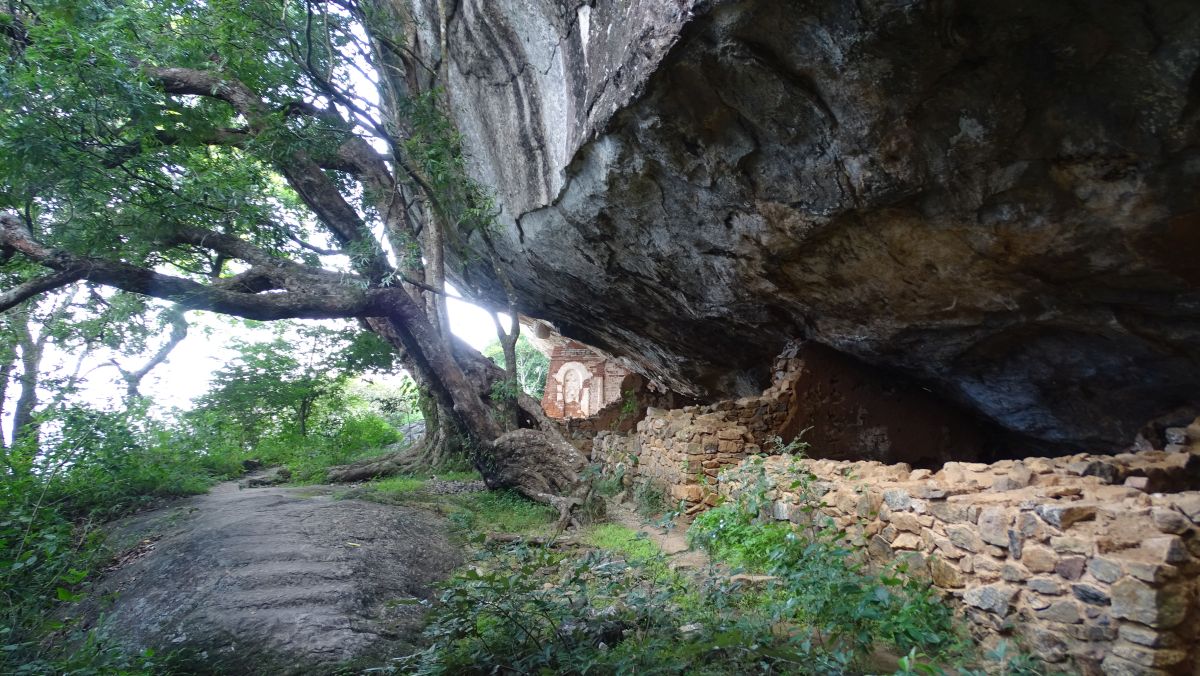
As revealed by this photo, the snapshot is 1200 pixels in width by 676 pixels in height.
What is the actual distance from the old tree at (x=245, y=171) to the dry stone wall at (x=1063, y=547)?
12.3ft

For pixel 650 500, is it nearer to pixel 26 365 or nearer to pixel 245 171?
pixel 245 171

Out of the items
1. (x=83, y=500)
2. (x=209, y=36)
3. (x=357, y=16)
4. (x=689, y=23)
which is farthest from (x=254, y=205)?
(x=689, y=23)

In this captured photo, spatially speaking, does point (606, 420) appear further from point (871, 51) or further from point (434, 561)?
point (871, 51)

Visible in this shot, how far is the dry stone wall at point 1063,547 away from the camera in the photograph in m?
2.15

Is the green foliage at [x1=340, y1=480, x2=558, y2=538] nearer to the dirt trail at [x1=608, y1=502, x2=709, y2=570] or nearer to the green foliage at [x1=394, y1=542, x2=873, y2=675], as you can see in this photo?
the dirt trail at [x1=608, y1=502, x2=709, y2=570]

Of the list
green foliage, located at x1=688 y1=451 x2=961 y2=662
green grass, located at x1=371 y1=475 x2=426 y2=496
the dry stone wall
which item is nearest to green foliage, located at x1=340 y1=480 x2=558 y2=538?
green grass, located at x1=371 y1=475 x2=426 y2=496

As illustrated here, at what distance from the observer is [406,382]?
382 inches

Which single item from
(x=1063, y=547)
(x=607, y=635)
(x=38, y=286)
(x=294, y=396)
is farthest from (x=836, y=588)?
(x=294, y=396)

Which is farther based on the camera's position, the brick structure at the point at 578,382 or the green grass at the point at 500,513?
the brick structure at the point at 578,382

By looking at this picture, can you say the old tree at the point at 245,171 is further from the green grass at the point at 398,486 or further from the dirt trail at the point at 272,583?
the dirt trail at the point at 272,583

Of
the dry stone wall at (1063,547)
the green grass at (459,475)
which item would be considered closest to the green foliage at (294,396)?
the green grass at (459,475)

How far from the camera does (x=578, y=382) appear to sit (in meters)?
14.6

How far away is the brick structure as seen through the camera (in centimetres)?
1426

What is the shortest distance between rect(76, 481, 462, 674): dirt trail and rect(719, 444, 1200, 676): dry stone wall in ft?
8.31
